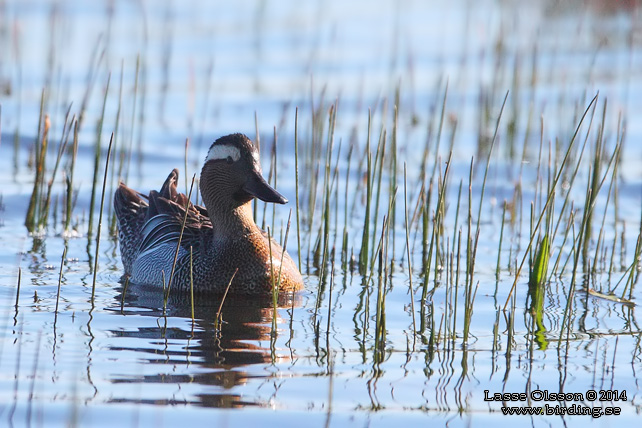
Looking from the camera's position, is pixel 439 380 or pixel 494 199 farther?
pixel 494 199

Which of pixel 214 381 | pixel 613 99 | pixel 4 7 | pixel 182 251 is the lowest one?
pixel 214 381

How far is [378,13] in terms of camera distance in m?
19.3

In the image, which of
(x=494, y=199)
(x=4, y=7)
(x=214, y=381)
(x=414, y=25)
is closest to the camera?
(x=214, y=381)

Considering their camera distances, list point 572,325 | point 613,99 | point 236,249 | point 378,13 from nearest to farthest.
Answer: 1. point 572,325
2. point 236,249
3. point 613,99
4. point 378,13

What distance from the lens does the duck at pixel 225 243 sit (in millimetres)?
6703

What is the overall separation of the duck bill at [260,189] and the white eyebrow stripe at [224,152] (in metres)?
0.20

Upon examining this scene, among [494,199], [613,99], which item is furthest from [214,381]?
[613,99]

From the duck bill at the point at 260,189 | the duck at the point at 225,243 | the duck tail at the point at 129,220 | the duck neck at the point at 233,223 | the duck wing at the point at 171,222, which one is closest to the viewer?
the duck bill at the point at 260,189

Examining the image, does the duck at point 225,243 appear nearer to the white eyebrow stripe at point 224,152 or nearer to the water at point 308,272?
the white eyebrow stripe at point 224,152

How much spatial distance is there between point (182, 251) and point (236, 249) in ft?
1.52

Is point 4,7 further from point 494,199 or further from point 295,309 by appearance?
point 295,309

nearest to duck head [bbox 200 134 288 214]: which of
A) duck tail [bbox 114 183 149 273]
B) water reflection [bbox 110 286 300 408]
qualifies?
water reflection [bbox 110 286 300 408]

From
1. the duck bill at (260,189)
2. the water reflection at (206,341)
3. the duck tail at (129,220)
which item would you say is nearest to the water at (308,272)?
the water reflection at (206,341)

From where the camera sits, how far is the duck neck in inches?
272
